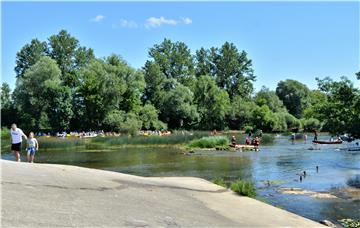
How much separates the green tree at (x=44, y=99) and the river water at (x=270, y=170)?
1424 inches

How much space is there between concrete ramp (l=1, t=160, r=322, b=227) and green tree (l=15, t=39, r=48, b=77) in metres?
112

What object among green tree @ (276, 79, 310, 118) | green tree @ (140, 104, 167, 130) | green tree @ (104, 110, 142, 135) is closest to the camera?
green tree @ (104, 110, 142, 135)

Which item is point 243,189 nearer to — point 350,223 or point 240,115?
point 350,223

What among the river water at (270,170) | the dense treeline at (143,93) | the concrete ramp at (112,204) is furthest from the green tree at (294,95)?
the concrete ramp at (112,204)

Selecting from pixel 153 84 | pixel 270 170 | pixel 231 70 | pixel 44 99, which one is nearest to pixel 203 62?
pixel 231 70

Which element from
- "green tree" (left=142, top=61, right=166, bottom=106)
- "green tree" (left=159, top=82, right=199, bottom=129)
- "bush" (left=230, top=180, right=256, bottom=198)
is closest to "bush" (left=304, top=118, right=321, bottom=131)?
"green tree" (left=159, top=82, right=199, bottom=129)

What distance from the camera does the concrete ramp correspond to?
1173 cm

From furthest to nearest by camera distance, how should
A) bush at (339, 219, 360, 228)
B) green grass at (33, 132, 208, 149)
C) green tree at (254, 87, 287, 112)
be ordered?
green tree at (254, 87, 287, 112), green grass at (33, 132, 208, 149), bush at (339, 219, 360, 228)

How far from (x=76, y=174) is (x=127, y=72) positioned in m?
87.2

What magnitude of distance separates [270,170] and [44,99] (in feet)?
225

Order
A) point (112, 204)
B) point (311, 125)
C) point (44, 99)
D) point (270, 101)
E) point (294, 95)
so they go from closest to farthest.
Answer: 1. point (112, 204)
2. point (44, 99)
3. point (311, 125)
4. point (270, 101)
5. point (294, 95)

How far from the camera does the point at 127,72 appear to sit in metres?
104

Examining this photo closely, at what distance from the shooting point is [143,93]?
393 ft

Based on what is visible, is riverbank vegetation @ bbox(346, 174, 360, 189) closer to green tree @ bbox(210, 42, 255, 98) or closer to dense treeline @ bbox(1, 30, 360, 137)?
dense treeline @ bbox(1, 30, 360, 137)
